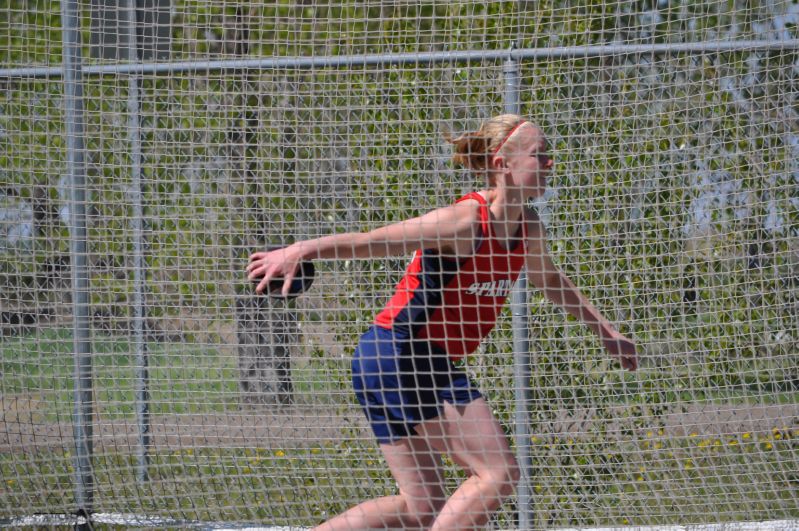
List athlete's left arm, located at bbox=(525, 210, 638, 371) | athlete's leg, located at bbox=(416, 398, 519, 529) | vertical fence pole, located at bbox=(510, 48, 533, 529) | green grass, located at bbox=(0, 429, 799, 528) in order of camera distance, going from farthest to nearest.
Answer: green grass, located at bbox=(0, 429, 799, 528) → vertical fence pole, located at bbox=(510, 48, 533, 529) → athlete's left arm, located at bbox=(525, 210, 638, 371) → athlete's leg, located at bbox=(416, 398, 519, 529)

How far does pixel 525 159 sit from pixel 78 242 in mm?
2222

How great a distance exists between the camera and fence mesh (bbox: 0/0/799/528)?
415 centimetres

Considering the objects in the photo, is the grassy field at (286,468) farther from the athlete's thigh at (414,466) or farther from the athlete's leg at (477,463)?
the athlete's leg at (477,463)

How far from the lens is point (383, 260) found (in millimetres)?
4473

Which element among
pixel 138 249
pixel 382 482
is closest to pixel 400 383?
pixel 382 482

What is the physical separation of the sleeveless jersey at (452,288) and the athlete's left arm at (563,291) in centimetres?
10

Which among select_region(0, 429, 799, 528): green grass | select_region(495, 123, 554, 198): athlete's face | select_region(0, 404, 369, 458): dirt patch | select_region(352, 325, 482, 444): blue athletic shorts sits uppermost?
select_region(495, 123, 554, 198): athlete's face

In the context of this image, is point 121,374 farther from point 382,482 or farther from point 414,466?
point 414,466

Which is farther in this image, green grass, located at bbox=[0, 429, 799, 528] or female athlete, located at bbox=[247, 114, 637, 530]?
green grass, located at bbox=[0, 429, 799, 528]

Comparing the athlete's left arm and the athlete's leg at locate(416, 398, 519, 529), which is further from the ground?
the athlete's left arm

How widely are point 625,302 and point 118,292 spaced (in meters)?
2.26

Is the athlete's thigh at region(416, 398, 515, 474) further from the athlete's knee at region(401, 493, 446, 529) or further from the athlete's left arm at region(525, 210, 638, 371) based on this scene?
the athlete's left arm at region(525, 210, 638, 371)

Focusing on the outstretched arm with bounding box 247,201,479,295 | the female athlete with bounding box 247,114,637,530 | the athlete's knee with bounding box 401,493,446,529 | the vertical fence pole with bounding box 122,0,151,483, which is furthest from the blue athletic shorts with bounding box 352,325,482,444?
the vertical fence pole with bounding box 122,0,151,483

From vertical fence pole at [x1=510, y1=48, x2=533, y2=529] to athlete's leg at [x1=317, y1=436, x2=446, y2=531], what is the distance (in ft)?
3.11
